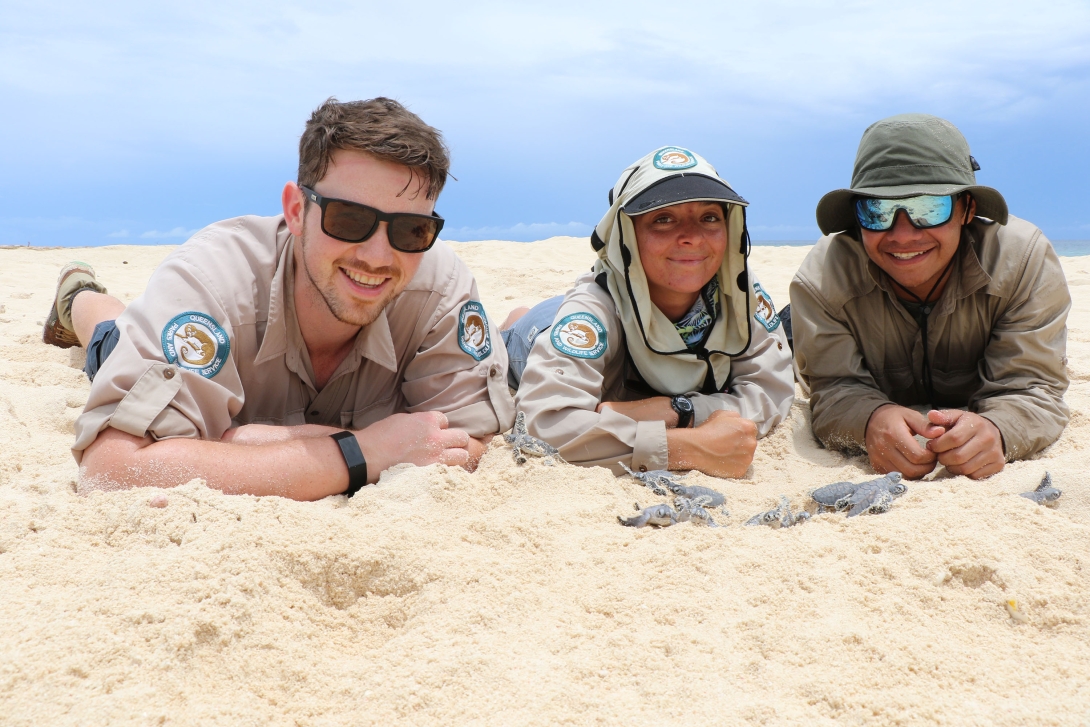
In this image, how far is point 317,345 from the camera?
2.89 m

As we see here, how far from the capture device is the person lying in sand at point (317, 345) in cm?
229

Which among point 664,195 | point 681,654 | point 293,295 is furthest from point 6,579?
point 664,195

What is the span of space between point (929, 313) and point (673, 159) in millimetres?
1222

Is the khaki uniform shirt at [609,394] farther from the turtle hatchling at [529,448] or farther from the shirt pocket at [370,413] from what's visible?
the shirt pocket at [370,413]

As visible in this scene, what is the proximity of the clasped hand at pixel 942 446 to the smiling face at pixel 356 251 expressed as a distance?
5.93 ft

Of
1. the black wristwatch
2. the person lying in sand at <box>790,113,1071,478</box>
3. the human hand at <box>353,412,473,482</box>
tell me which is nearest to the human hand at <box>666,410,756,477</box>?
the black wristwatch

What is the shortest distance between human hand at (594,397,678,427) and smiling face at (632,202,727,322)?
465 mm

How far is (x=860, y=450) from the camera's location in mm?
3158

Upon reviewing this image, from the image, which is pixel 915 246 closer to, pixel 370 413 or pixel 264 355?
pixel 370 413

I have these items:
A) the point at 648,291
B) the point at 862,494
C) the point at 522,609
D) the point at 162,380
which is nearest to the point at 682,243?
the point at 648,291

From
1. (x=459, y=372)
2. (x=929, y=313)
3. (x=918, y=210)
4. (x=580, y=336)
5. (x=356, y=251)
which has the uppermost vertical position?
(x=918, y=210)

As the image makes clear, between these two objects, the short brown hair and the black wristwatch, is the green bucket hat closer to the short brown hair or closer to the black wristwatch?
the black wristwatch

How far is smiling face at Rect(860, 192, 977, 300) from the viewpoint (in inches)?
118

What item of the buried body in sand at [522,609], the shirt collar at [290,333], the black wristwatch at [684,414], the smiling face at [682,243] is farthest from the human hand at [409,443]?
the smiling face at [682,243]
